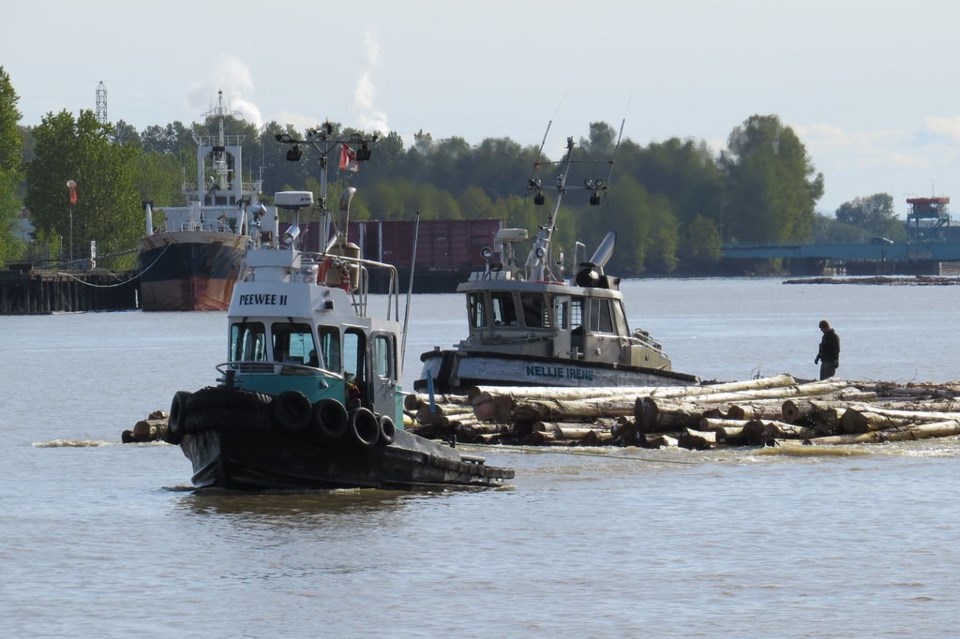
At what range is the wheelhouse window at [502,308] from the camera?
121 feet

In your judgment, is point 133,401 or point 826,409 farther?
point 133,401

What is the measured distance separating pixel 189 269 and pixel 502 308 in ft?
248

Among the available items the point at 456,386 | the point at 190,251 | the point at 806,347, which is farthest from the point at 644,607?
the point at 190,251

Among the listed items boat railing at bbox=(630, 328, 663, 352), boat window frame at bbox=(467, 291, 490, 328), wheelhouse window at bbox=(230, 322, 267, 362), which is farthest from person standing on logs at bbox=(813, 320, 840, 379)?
wheelhouse window at bbox=(230, 322, 267, 362)

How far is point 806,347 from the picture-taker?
7312 centimetres

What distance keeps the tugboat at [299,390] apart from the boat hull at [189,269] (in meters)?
81.3

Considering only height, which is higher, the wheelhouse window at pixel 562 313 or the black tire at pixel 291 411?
the wheelhouse window at pixel 562 313

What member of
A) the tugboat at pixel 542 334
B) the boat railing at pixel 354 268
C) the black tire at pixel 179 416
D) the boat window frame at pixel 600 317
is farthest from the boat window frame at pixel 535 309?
the black tire at pixel 179 416

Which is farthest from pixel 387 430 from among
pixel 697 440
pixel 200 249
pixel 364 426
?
pixel 200 249

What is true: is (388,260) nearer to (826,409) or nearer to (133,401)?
(133,401)

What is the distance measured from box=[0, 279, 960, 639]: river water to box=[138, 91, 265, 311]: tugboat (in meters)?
73.6

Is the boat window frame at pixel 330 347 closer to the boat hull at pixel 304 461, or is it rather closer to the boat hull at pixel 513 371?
the boat hull at pixel 304 461

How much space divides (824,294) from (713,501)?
152 metres

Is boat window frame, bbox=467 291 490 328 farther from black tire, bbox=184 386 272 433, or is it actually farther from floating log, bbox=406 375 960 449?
black tire, bbox=184 386 272 433
